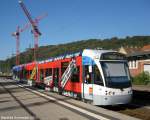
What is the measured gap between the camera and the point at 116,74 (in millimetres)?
16281

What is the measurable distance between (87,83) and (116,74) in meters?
1.88

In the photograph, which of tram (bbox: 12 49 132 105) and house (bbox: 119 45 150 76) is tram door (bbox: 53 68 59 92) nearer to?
tram (bbox: 12 49 132 105)

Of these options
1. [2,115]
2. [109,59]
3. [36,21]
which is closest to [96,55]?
[109,59]

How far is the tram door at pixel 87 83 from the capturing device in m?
16.9

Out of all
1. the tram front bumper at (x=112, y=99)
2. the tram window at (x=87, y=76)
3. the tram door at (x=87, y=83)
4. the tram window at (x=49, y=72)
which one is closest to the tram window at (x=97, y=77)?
the tram door at (x=87, y=83)

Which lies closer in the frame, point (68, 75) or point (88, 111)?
point (88, 111)

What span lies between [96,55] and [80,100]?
142 inches

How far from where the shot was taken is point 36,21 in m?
101

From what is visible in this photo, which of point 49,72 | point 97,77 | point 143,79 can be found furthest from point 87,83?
point 143,79

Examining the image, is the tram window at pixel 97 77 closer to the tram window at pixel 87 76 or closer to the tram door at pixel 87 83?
the tram door at pixel 87 83

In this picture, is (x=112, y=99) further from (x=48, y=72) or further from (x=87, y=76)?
(x=48, y=72)

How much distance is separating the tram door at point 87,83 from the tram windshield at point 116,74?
1.07m

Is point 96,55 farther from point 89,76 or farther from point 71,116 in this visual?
point 71,116

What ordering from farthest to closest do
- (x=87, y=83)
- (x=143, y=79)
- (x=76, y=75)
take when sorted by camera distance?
(x=143, y=79)
(x=76, y=75)
(x=87, y=83)
